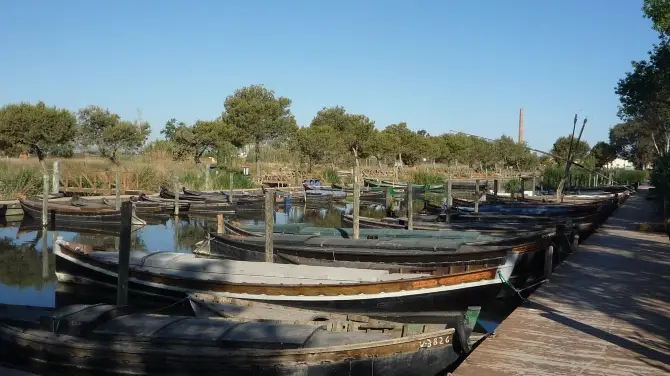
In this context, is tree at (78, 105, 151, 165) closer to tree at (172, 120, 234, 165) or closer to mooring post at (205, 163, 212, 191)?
tree at (172, 120, 234, 165)

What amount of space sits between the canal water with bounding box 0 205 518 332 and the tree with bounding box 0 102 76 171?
1559 centimetres

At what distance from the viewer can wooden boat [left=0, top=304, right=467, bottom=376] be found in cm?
755

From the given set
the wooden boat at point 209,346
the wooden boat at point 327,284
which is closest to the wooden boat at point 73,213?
the wooden boat at point 327,284

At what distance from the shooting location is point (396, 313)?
1121cm

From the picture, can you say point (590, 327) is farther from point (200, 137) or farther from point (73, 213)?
point (200, 137)

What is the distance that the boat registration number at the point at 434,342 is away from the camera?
7.91 metres

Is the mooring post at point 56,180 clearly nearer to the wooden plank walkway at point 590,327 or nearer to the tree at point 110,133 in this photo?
the tree at point 110,133

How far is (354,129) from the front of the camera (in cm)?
6962

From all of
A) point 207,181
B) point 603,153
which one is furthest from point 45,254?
point 603,153

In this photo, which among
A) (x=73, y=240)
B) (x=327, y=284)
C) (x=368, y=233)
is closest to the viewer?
(x=327, y=284)

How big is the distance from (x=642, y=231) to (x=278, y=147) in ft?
163

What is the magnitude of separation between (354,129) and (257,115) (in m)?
16.5

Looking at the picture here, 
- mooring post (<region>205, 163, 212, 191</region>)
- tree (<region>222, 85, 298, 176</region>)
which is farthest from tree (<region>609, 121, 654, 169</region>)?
mooring post (<region>205, 163, 212, 191</region>)

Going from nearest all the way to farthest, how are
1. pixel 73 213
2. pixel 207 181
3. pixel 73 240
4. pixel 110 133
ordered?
pixel 73 240 < pixel 73 213 < pixel 207 181 < pixel 110 133
